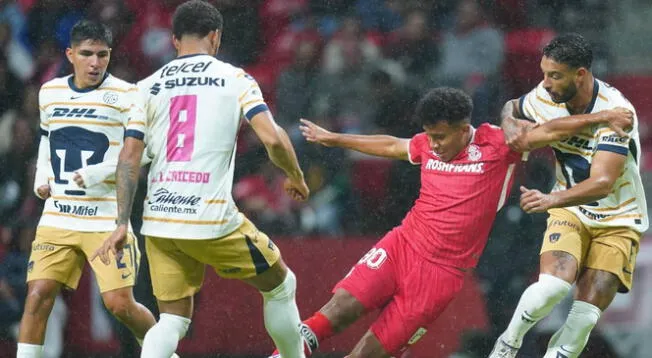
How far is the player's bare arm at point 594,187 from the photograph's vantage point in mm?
6477

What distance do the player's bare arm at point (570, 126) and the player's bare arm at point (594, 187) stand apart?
16cm

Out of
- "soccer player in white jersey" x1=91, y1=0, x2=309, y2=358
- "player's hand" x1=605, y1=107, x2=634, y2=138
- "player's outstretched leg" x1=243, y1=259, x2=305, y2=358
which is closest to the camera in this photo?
"soccer player in white jersey" x1=91, y1=0, x2=309, y2=358

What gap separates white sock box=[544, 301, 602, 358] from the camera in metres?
6.91

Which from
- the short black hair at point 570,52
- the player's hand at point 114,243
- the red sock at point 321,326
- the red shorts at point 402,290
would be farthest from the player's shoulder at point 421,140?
the player's hand at point 114,243

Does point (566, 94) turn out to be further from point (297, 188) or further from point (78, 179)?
point (78, 179)

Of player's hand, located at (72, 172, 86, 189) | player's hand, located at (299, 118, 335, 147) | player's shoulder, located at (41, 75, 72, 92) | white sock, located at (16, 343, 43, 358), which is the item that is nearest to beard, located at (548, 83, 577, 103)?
player's hand, located at (299, 118, 335, 147)

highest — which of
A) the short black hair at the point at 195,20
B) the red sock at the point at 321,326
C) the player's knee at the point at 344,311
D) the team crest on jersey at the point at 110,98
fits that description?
the short black hair at the point at 195,20

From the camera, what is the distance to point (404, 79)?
29.9 ft

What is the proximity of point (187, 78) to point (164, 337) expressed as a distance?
128 cm

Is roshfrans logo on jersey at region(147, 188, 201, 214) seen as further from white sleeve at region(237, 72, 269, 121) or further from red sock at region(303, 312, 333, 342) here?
red sock at region(303, 312, 333, 342)

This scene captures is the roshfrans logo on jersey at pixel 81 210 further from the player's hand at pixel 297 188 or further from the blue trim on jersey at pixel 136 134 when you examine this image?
the player's hand at pixel 297 188

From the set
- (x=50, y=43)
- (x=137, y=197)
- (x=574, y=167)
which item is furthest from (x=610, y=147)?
(x=50, y=43)

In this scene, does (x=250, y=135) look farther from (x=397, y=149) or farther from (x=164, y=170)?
(x=164, y=170)

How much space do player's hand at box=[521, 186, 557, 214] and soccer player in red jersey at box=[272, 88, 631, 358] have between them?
23.3 inches
